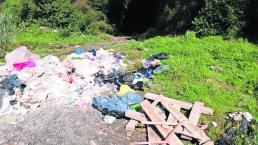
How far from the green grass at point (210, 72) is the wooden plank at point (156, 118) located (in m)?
1.05

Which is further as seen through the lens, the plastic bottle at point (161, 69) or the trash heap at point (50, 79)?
the plastic bottle at point (161, 69)

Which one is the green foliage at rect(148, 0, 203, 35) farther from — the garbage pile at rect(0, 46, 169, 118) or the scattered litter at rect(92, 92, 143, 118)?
the scattered litter at rect(92, 92, 143, 118)

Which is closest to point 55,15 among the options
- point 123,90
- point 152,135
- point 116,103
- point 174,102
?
point 123,90

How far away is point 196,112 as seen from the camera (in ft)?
35.6

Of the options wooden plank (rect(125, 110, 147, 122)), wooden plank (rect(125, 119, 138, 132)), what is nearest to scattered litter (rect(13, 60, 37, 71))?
wooden plank (rect(125, 110, 147, 122))

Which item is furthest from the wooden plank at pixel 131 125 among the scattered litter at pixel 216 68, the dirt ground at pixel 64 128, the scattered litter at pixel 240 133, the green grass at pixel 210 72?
the scattered litter at pixel 216 68

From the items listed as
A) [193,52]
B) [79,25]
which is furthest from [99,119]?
[79,25]

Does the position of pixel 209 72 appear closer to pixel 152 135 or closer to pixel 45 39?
pixel 152 135

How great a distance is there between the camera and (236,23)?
53.8ft

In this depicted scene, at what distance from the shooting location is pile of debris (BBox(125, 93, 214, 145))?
32.2ft

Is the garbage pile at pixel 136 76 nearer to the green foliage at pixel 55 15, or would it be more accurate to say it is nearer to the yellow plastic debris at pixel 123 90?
the yellow plastic debris at pixel 123 90

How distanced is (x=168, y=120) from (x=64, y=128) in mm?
2317

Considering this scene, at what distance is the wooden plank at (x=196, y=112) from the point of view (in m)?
10.5

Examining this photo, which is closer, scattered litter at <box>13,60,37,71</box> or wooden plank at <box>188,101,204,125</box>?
wooden plank at <box>188,101,204,125</box>
